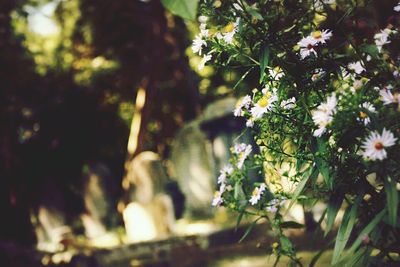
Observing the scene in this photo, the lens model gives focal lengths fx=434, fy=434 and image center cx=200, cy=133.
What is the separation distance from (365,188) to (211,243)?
19.9ft

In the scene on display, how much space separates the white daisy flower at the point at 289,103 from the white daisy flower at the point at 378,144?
469 millimetres

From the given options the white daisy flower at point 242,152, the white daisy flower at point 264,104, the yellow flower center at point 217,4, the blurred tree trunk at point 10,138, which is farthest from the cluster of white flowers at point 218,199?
the blurred tree trunk at point 10,138

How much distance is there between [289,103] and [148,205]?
6.95 meters

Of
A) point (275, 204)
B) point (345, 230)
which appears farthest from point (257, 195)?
point (345, 230)

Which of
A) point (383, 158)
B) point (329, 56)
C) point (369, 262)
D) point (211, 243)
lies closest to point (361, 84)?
point (329, 56)

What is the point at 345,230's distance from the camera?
1599mm

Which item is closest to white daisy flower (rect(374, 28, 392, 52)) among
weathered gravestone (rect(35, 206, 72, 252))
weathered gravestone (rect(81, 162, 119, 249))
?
weathered gravestone (rect(35, 206, 72, 252))

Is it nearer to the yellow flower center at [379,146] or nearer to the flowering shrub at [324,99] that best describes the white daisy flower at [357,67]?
the flowering shrub at [324,99]

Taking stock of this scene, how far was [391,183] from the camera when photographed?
137 centimetres

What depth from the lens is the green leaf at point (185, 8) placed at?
2.34 feet

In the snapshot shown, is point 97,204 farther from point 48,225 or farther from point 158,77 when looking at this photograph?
point 158,77

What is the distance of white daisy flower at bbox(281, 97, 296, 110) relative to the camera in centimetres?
180

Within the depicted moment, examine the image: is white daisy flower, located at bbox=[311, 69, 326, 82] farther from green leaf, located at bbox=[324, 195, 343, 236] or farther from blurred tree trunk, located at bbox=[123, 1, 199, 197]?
blurred tree trunk, located at bbox=[123, 1, 199, 197]

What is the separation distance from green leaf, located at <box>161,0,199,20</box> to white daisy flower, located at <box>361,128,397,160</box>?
871 mm
